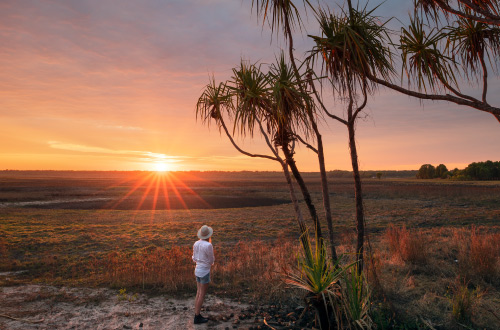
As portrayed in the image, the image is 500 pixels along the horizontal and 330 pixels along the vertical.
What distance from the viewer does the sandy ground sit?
6434 mm

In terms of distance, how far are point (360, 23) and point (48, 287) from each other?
35.5 feet

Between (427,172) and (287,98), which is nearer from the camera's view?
(287,98)

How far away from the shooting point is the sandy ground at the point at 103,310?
6.43 metres

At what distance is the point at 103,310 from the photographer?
723 centimetres

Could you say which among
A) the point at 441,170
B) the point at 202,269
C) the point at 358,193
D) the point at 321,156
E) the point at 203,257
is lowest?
the point at 202,269

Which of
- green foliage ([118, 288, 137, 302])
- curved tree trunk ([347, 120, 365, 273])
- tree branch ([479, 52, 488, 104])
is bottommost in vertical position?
green foliage ([118, 288, 137, 302])

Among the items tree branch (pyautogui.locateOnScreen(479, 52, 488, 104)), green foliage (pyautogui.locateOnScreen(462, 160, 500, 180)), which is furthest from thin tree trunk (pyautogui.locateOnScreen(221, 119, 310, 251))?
green foliage (pyautogui.locateOnScreen(462, 160, 500, 180))

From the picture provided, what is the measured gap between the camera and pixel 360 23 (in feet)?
20.6

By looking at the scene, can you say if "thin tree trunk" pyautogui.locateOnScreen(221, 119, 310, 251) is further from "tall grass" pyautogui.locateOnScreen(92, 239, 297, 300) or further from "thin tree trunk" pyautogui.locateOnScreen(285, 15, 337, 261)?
"tall grass" pyautogui.locateOnScreen(92, 239, 297, 300)

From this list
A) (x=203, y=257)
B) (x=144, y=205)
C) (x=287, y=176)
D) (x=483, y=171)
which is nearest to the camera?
(x=203, y=257)

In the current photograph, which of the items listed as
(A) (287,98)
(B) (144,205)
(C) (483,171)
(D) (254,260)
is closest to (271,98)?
(A) (287,98)

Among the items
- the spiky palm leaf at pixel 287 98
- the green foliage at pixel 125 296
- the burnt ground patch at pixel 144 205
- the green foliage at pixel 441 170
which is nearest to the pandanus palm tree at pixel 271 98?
the spiky palm leaf at pixel 287 98

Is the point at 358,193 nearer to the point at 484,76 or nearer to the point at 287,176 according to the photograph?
the point at 287,176

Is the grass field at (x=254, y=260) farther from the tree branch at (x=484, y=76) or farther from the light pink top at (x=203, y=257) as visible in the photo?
the tree branch at (x=484, y=76)
